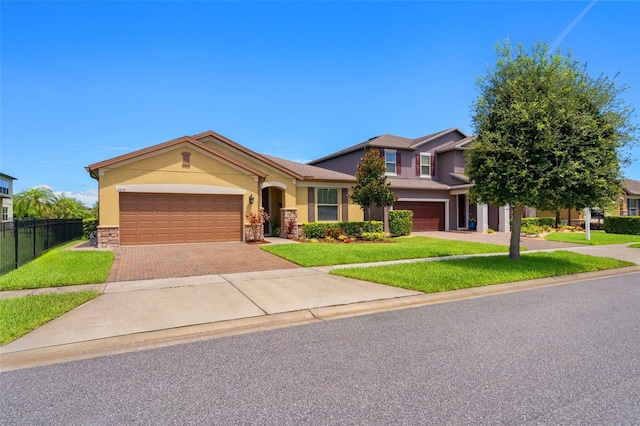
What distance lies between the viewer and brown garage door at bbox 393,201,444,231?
24.6m

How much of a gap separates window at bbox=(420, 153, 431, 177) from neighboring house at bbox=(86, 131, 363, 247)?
1112cm

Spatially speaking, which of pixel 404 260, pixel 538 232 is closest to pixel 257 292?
pixel 404 260

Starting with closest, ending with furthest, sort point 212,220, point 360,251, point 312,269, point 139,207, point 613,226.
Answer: point 312,269
point 360,251
point 139,207
point 212,220
point 613,226

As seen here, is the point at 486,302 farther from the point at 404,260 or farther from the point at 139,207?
the point at 139,207

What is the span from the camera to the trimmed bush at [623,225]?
2394 centimetres

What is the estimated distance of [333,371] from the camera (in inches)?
159

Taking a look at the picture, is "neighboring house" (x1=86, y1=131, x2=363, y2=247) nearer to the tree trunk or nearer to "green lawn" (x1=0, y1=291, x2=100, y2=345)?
"green lawn" (x1=0, y1=291, x2=100, y2=345)

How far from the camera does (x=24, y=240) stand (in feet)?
37.9

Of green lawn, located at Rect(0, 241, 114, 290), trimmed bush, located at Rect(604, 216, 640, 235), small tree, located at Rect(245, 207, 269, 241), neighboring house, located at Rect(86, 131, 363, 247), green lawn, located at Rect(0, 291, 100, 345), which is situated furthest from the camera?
trimmed bush, located at Rect(604, 216, 640, 235)

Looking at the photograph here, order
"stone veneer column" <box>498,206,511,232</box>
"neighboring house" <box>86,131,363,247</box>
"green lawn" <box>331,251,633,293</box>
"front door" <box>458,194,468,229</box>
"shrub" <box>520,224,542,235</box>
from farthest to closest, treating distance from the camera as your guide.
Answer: "front door" <box>458,194,468,229</box>, "stone veneer column" <box>498,206,511,232</box>, "shrub" <box>520,224,542,235</box>, "neighboring house" <box>86,131,363,247</box>, "green lawn" <box>331,251,633,293</box>

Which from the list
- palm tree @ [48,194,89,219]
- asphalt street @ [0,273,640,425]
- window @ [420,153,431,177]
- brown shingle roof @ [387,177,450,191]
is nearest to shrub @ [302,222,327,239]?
brown shingle roof @ [387,177,450,191]

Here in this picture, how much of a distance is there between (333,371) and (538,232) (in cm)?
2336

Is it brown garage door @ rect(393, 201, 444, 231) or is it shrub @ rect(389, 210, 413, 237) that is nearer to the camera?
shrub @ rect(389, 210, 413, 237)

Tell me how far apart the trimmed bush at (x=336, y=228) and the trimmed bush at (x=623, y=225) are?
17189 millimetres
